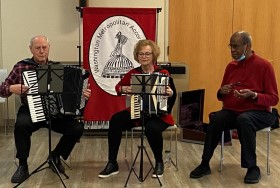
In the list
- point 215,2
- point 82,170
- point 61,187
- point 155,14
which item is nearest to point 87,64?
point 155,14

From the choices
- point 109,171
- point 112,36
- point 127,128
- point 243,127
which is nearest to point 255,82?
point 243,127

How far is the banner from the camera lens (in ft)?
15.1

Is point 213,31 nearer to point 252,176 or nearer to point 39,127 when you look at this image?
point 252,176

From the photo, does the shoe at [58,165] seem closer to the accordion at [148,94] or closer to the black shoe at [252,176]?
the accordion at [148,94]

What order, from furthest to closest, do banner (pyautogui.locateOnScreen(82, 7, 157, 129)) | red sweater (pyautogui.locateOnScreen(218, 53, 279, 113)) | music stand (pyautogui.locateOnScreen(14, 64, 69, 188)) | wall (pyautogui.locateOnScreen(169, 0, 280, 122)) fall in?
1. wall (pyautogui.locateOnScreen(169, 0, 280, 122))
2. banner (pyautogui.locateOnScreen(82, 7, 157, 129))
3. red sweater (pyautogui.locateOnScreen(218, 53, 279, 113))
4. music stand (pyautogui.locateOnScreen(14, 64, 69, 188))

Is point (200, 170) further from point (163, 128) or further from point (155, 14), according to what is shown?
point (155, 14)

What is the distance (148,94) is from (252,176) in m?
1.12

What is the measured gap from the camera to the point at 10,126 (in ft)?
18.6

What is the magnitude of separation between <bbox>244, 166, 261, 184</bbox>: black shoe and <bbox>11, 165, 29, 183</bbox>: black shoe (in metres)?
1.82

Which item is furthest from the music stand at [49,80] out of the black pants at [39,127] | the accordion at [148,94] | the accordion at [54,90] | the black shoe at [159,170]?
the black shoe at [159,170]

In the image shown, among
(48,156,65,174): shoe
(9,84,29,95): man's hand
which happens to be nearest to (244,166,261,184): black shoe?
(48,156,65,174): shoe

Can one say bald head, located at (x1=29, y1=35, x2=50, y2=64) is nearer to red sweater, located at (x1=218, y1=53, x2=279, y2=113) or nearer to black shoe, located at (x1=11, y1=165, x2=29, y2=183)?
black shoe, located at (x1=11, y1=165, x2=29, y2=183)

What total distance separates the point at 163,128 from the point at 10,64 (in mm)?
2811

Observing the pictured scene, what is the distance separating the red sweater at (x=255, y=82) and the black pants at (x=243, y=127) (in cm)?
8
